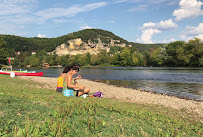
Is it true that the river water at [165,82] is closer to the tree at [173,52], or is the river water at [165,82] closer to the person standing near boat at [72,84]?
the person standing near boat at [72,84]

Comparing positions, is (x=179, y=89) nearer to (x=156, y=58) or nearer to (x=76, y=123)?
(x=76, y=123)

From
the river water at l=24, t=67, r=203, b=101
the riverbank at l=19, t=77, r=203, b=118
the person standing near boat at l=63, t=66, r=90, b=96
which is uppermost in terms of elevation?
the person standing near boat at l=63, t=66, r=90, b=96

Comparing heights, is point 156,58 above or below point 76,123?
above

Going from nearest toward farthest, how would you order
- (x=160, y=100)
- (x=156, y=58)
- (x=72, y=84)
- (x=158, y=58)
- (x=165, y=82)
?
1. (x=72, y=84)
2. (x=160, y=100)
3. (x=165, y=82)
4. (x=158, y=58)
5. (x=156, y=58)

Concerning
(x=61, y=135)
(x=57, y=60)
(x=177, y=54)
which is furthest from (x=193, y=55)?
(x=57, y=60)

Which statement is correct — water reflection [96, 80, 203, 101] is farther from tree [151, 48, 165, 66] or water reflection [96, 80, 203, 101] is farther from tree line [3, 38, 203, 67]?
tree [151, 48, 165, 66]

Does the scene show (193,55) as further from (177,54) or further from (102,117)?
(102,117)

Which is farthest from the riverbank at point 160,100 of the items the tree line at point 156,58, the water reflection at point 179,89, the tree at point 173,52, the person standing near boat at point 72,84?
the tree at point 173,52

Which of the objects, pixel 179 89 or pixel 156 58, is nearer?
pixel 179 89

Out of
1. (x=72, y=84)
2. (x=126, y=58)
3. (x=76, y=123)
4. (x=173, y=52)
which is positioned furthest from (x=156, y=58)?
(x=76, y=123)

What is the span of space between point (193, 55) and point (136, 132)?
105 meters

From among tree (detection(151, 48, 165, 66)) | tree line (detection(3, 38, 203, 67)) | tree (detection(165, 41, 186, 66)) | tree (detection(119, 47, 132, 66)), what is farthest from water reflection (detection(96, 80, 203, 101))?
tree (detection(119, 47, 132, 66))

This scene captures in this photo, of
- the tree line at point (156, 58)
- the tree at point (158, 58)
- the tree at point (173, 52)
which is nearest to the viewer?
the tree line at point (156, 58)

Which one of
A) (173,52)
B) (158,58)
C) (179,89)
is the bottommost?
(179,89)
